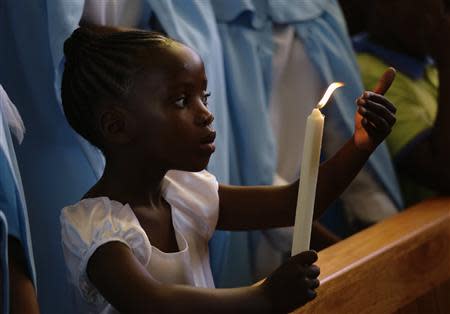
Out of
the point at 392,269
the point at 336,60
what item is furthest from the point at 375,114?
the point at 336,60

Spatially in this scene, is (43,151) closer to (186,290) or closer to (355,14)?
(186,290)

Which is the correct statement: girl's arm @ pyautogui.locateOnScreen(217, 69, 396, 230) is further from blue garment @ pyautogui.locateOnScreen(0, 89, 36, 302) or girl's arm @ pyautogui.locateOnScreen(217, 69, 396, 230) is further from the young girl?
blue garment @ pyautogui.locateOnScreen(0, 89, 36, 302)

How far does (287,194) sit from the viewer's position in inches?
34.5

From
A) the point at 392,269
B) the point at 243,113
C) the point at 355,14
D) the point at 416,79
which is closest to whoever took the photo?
the point at 392,269

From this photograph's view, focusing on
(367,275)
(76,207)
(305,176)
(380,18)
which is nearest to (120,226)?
(76,207)

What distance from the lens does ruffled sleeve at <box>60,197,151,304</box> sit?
28.5 inches

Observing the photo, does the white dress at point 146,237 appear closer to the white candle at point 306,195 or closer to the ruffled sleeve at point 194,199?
the ruffled sleeve at point 194,199

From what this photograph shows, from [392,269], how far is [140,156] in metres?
0.35

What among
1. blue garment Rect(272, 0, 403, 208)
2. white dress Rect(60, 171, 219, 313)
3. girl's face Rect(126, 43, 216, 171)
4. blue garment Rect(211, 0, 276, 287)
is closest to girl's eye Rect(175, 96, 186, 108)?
girl's face Rect(126, 43, 216, 171)

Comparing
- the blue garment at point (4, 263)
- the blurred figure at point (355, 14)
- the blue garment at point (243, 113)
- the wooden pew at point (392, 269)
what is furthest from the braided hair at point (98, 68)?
the blurred figure at point (355, 14)

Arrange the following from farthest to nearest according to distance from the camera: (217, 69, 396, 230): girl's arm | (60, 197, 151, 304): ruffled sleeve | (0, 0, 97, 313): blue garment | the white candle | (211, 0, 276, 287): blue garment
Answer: (211, 0, 276, 287): blue garment
(0, 0, 97, 313): blue garment
(217, 69, 396, 230): girl's arm
(60, 197, 151, 304): ruffled sleeve
the white candle

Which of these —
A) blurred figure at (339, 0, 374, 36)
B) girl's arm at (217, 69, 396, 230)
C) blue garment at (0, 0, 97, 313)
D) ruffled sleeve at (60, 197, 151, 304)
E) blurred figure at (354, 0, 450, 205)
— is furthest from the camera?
blurred figure at (339, 0, 374, 36)

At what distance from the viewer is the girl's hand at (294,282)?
2.06ft

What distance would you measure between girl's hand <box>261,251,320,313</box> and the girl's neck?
189mm
